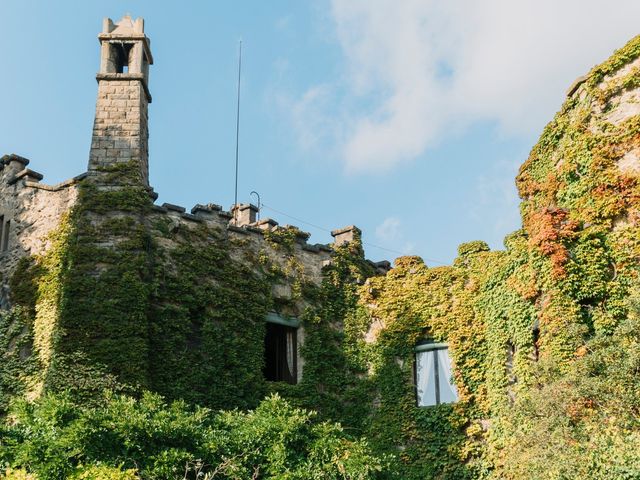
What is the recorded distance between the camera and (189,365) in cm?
1998

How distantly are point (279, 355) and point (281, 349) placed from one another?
0.49 feet

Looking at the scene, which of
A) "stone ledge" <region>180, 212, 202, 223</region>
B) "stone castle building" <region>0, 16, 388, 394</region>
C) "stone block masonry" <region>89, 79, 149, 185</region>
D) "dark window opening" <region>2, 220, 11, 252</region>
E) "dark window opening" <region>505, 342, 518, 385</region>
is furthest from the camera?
"dark window opening" <region>2, 220, 11, 252</region>

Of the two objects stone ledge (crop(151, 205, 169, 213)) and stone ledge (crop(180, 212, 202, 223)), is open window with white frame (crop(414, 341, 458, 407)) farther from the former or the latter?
stone ledge (crop(151, 205, 169, 213))

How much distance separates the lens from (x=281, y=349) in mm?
22281

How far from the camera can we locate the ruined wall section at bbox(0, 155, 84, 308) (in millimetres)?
20641

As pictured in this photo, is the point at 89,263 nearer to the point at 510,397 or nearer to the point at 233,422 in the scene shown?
the point at 233,422

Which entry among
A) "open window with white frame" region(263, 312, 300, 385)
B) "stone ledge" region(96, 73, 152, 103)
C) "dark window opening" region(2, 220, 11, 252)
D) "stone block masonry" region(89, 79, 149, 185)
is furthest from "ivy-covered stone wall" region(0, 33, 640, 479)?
"stone ledge" region(96, 73, 152, 103)

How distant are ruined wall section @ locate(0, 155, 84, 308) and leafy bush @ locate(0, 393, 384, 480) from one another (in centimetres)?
400

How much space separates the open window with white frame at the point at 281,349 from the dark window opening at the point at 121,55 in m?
6.80

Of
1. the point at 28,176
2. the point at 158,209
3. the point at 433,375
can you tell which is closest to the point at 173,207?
the point at 158,209

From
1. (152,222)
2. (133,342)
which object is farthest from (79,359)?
(152,222)

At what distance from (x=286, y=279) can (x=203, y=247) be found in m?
2.33

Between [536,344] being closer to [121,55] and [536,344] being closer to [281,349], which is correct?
[281,349]

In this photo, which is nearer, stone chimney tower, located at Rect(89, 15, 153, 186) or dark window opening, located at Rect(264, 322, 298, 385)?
stone chimney tower, located at Rect(89, 15, 153, 186)
